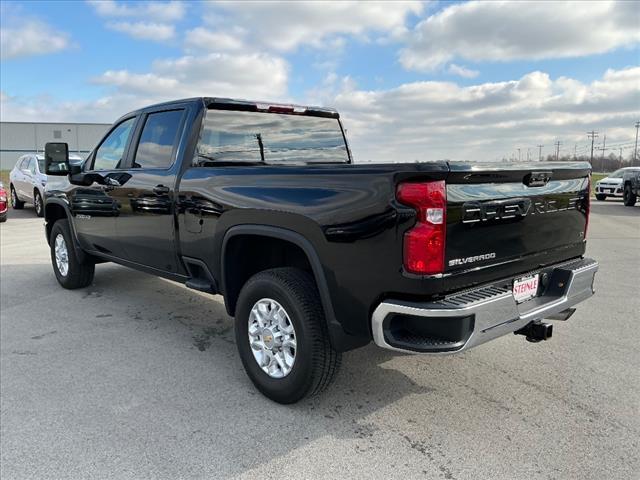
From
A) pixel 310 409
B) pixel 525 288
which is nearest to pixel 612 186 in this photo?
pixel 525 288

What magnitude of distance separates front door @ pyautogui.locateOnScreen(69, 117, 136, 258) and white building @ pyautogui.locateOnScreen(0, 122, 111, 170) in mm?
62033

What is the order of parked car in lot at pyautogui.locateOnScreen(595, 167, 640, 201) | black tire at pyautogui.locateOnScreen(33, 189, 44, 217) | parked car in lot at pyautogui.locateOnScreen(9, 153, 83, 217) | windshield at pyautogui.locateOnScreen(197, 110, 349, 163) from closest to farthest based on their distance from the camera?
1. windshield at pyautogui.locateOnScreen(197, 110, 349, 163)
2. parked car in lot at pyautogui.locateOnScreen(9, 153, 83, 217)
3. black tire at pyautogui.locateOnScreen(33, 189, 44, 217)
4. parked car in lot at pyautogui.locateOnScreen(595, 167, 640, 201)

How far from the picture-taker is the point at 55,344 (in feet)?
14.8

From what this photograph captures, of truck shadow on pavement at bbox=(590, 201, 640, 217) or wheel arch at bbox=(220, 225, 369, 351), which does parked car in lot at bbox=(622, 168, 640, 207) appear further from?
wheel arch at bbox=(220, 225, 369, 351)

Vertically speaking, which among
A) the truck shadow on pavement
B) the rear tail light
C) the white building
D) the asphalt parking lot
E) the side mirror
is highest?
the white building

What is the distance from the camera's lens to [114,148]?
5.33 m

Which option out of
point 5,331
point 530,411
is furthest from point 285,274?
point 5,331

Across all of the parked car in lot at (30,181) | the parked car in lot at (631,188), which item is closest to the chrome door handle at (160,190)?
the parked car in lot at (30,181)

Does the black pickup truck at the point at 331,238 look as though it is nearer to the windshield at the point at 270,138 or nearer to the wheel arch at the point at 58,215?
the windshield at the point at 270,138

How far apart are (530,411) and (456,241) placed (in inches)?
51.9

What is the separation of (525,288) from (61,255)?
18.0 feet

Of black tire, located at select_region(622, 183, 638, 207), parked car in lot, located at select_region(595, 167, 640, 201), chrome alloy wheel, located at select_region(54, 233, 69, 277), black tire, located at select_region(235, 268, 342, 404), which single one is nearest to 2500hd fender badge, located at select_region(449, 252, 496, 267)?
black tire, located at select_region(235, 268, 342, 404)

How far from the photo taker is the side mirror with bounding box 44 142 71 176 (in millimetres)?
5463

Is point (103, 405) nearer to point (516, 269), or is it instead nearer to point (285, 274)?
point (285, 274)
